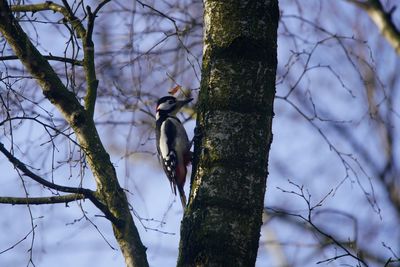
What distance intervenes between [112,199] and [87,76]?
77cm

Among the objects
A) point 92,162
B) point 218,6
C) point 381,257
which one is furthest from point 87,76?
point 381,257

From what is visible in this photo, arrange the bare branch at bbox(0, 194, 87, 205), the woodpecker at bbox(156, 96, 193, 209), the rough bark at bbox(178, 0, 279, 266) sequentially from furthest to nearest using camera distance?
the woodpecker at bbox(156, 96, 193, 209)
the bare branch at bbox(0, 194, 87, 205)
the rough bark at bbox(178, 0, 279, 266)

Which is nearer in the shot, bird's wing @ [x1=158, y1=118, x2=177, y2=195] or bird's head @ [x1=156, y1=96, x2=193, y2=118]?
bird's head @ [x1=156, y1=96, x2=193, y2=118]

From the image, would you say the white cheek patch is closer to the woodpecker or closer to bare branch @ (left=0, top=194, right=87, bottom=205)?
the woodpecker

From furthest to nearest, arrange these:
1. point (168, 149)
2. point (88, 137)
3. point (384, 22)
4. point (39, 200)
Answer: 1. point (168, 149)
2. point (384, 22)
3. point (88, 137)
4. point (39, 200)

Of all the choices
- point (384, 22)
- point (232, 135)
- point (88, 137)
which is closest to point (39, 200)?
point (88, 137)

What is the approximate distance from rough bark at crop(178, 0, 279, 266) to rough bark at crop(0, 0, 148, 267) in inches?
32.7

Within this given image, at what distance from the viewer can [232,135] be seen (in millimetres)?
2617

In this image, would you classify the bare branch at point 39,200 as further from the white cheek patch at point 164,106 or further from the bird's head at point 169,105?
the white cheek patch at point 164,106

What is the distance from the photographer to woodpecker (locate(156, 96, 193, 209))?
5.76 meters

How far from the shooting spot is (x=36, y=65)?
3.59 metres

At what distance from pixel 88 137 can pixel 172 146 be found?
225cm

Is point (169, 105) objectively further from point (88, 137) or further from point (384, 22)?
point (88, 137)

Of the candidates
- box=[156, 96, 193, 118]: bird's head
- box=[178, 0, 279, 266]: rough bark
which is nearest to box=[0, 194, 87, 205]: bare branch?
box=[178, 0, 279, 266]: rough bark
